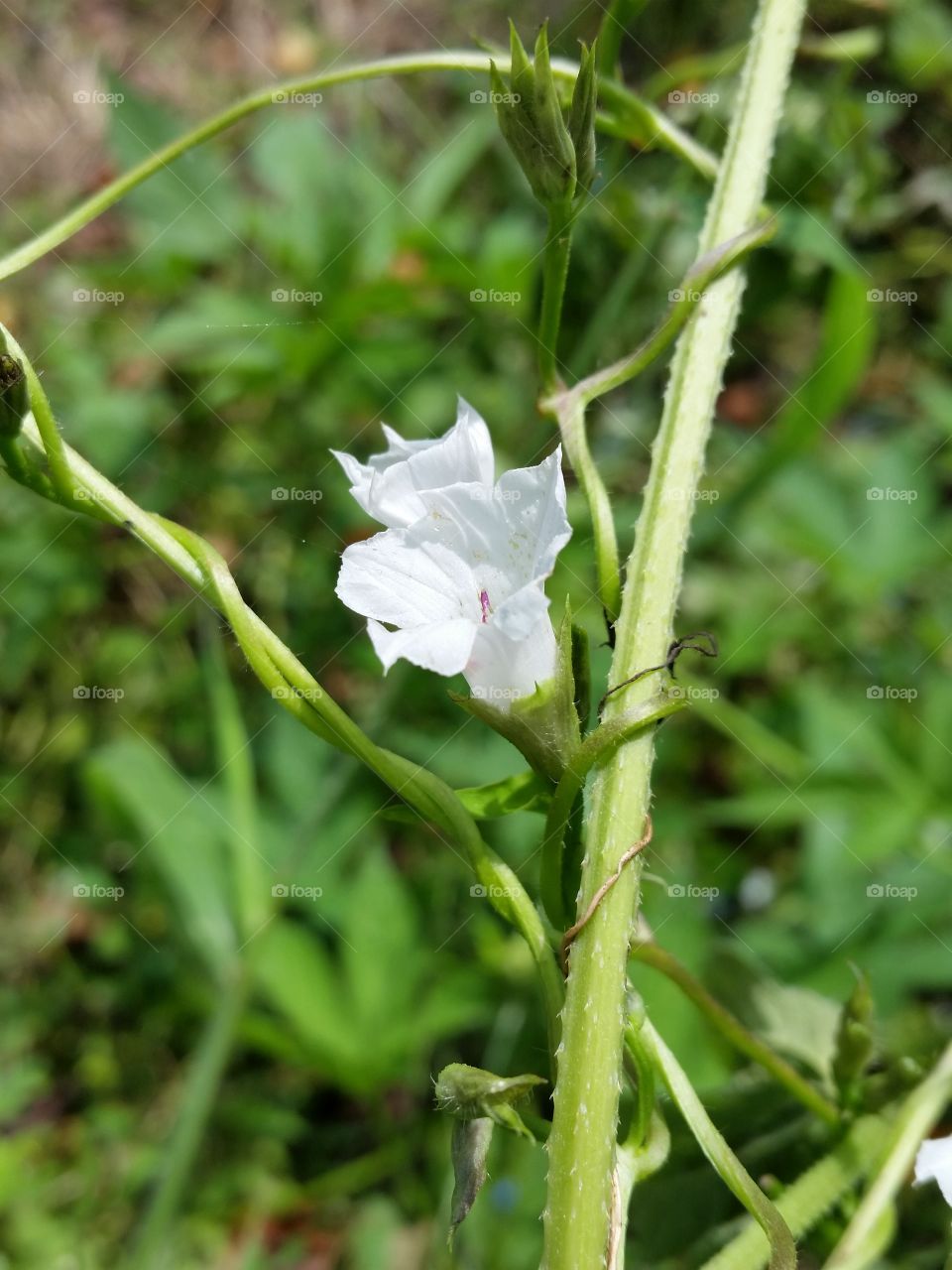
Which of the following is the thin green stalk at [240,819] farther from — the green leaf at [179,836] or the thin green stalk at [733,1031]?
the thin green stalk at [733,1031]

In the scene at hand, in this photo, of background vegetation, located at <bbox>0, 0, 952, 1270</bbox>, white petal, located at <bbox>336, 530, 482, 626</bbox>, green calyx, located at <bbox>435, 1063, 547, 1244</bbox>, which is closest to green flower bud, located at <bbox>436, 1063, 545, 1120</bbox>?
green calyx, located at <bbox>435, 1063, 547, 1244</bbox>

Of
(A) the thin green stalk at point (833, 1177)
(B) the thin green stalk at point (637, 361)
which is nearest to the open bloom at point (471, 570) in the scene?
(B) the thin green stalk at point (637, 361)

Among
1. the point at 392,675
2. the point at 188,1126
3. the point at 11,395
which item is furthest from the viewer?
the point at 392,675

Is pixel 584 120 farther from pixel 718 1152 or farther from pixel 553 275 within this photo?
pixel 718 1152

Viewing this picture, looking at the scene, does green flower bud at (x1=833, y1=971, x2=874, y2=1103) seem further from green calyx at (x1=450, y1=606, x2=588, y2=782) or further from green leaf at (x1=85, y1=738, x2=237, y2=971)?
green leaf at (x1=85, y1=738, x2=237, y2=971)

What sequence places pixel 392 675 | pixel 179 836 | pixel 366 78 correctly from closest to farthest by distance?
pixel 366 78 < pixel 392 675 < pixel 179 836

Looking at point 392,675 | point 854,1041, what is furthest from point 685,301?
point 392,675
